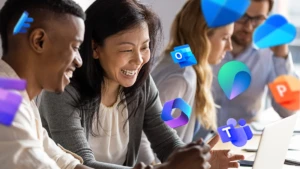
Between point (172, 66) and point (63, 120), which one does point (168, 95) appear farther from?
point (63, 120)

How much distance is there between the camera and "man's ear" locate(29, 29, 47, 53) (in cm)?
145

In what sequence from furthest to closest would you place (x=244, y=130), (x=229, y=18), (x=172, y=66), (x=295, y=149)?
(x=172, y=66) → (x=295, y=149) → (x=244, y=130) → (x=229, y=18)

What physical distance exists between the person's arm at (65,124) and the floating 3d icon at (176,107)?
0.39 metres

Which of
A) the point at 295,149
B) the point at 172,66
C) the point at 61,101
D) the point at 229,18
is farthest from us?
the point at 172,66

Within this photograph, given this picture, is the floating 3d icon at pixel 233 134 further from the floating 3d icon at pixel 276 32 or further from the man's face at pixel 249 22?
the man's face at pixel 249 22

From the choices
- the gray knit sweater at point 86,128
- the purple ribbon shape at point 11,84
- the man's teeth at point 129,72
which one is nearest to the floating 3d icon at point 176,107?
the gray knit sweater at point 86,128

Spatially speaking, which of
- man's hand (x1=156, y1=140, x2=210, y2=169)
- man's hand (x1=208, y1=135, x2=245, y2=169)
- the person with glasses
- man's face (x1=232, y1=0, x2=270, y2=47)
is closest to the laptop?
man's hand (x1=208, y1=135, x2=245, y2=169)

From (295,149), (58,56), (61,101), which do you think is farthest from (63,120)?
(295,149)

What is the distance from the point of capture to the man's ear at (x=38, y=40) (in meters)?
1.45

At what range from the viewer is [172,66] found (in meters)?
2.82

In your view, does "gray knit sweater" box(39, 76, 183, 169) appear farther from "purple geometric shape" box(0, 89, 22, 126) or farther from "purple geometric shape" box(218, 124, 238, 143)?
"purple geometric shape" box(0, 89, 22, 126)

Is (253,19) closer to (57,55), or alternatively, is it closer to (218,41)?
(218,41)

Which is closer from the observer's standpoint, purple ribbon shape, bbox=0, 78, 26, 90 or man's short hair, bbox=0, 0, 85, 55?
purple ribbon shape, bbox=0, 78, 26, 90

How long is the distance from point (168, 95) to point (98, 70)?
60 cm
